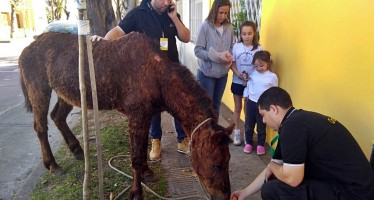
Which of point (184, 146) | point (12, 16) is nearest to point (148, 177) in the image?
point (184, 146)

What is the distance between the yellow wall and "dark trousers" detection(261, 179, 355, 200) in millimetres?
813

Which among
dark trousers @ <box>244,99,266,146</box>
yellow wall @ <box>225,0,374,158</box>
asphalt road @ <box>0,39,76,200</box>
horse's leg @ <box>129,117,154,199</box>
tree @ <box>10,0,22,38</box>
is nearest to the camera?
yellow wall @ <box>225,0,374,158</box>

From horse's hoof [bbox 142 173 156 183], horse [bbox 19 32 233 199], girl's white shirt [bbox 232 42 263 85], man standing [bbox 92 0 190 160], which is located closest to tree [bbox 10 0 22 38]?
horse [bbox 19 32 233 199]

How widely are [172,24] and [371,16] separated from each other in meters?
2.03

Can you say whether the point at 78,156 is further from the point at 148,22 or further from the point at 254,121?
the point at 254,121

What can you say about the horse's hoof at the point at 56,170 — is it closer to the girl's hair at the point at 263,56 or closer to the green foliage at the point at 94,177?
the green foliage at the point at 94,177

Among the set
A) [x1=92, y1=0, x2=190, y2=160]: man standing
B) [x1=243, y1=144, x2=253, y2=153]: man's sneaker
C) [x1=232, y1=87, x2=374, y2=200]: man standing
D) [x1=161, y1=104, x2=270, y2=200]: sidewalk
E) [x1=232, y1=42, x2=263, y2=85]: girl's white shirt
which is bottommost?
[x1=161, y1=104, x2=270, y2=200]: sidewalk

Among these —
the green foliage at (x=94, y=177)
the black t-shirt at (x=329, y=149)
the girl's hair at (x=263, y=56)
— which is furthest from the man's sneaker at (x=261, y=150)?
the black t-shirt at (x=329, y=149)

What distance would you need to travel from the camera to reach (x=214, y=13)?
4160 millimetres

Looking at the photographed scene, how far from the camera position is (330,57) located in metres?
3.20

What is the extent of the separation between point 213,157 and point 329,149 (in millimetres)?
846

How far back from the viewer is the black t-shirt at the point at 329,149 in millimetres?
2125

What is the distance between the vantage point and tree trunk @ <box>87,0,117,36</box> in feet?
23.0

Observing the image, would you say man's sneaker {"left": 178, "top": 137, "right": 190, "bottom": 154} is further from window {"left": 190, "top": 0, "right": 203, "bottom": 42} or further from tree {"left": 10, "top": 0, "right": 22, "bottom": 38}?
tree {"left": 10, "top": 0, "right": 22, "bottom": 38}
